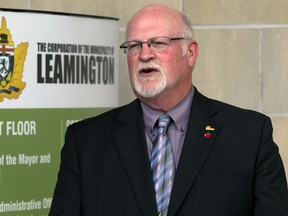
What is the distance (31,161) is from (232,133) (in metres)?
1.28

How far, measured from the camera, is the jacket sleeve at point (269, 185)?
3094mm

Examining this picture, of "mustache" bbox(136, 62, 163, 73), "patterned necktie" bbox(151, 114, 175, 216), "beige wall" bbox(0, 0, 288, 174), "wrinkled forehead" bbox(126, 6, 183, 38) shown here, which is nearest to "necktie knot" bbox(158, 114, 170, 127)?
"patterned necktie" bbox(151, 114, 175, 216)

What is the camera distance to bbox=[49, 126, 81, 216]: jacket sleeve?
10.5 ft

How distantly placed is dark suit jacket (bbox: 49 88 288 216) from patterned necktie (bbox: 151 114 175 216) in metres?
0.03

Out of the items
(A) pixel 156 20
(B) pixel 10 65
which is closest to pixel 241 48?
(B) pixel 10 65

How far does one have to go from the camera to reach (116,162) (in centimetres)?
328

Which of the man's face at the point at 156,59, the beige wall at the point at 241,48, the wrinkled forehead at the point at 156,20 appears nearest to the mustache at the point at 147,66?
the man's face at the point at 156,59

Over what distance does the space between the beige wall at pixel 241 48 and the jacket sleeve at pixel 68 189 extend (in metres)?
2.42

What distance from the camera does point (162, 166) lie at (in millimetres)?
3193

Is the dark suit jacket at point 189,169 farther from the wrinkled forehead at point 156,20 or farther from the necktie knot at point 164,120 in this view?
the wrinkled forehead at point 156,20

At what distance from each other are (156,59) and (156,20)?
6.9 inches

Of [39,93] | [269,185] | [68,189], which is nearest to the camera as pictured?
[269,185]

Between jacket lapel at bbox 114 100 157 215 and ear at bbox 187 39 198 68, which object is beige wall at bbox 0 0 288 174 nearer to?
ear at bbox 187 39 198 68

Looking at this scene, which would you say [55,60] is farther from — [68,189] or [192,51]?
[68,189]
